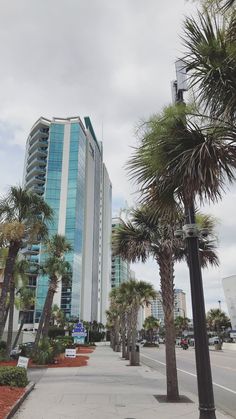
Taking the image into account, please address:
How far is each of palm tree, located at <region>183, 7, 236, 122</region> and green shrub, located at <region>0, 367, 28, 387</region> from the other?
9.91 meters

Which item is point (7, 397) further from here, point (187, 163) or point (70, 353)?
point (70, 353)

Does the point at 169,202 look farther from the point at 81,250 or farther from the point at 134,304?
the point at 81,250

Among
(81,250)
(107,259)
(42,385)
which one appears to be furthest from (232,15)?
(107,259)

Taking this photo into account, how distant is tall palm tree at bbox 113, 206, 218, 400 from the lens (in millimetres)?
11719

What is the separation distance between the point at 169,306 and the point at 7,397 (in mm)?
4765

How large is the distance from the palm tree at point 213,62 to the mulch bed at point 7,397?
6.71 m

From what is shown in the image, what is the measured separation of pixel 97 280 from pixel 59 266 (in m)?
101

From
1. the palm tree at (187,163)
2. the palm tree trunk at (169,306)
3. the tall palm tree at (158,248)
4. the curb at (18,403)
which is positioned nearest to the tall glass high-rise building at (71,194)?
the curb at (18,403)

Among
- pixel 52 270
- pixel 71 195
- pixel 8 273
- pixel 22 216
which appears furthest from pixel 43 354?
pixel 71 195

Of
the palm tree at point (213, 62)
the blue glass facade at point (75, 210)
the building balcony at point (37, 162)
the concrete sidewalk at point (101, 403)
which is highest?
the building balcony at point (37, 162)

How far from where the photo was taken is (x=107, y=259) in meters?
144

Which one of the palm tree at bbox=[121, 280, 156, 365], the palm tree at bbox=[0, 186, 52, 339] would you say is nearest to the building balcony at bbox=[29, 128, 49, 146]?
the palm tree at bbox=[121, 280, 156, 365]

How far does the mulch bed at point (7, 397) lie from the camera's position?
8.49m

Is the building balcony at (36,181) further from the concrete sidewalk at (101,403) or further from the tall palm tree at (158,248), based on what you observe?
the tall palm tree at (158,248)
